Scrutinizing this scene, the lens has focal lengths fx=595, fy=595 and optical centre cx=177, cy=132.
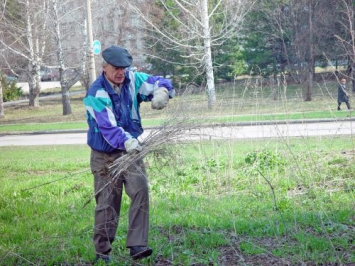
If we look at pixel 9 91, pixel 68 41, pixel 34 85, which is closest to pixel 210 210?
pixel 68 41

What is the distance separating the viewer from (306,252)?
5.03 metres

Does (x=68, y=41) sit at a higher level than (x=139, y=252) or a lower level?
higher

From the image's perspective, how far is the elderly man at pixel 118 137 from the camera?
489 cm

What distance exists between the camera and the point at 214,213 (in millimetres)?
6500

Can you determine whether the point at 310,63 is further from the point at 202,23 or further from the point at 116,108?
the point at 116,108

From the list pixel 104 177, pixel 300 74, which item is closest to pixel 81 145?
pixel 104 177

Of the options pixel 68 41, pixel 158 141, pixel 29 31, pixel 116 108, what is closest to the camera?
pixel 116 108

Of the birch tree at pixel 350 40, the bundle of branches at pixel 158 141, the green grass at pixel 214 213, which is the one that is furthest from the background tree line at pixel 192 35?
the bundle of branches at pixel 158 141

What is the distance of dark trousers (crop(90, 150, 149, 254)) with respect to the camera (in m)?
5.00

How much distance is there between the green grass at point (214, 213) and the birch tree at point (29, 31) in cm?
2085

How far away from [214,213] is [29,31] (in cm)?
2556

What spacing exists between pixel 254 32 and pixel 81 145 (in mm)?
23351

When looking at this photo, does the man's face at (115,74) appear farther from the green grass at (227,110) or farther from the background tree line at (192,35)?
the background tree line at (192,35)

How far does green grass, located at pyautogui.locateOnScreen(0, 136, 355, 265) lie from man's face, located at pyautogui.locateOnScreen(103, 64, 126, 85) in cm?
78
